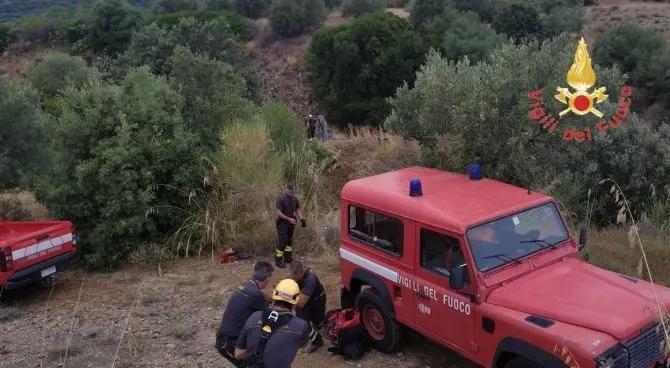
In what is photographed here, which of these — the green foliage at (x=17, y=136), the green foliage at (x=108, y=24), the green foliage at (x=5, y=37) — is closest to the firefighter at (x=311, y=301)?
the green foliage at (x=17, y=136)

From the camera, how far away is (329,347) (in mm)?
7102

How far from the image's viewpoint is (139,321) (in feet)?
27.7

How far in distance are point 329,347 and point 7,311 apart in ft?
16.4

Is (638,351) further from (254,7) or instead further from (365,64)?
(254,7)

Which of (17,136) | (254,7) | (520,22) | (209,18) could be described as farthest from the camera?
(254,7)

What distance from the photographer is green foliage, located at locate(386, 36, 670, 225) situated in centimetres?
1016

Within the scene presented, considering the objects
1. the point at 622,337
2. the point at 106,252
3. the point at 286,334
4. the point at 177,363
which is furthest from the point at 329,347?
Result: the point at 106,252

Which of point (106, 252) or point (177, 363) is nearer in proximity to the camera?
point (177, 363)

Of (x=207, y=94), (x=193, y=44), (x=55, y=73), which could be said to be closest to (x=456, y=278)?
(x=207, y=94)

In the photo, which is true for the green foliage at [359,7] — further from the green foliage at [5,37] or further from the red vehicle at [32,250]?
the red vehicle at [32,250]

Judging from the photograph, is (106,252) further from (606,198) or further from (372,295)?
(606,198)

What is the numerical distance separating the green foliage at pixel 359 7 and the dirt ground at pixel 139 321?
155ft

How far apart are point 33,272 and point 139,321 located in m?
1.98

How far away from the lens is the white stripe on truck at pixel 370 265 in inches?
248
